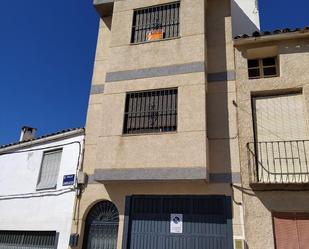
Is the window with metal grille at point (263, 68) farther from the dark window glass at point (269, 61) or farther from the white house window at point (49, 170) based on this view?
the white house window at point (49, 170)

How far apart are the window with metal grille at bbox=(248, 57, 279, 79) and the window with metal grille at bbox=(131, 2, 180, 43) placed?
265 centimetres

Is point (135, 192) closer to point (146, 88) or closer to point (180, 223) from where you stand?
point (180, 223)

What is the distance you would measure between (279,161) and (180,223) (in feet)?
10.5

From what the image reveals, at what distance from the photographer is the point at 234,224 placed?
27.9ft

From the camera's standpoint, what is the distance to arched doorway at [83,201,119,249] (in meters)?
9.44

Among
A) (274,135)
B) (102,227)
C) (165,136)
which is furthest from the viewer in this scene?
(102,227)

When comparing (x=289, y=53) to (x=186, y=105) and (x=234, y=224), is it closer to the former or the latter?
(x=186, y=105)

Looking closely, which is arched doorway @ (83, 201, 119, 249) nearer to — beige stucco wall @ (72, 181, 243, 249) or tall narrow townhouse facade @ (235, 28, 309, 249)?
beige stucco wall @ (72, 181, 243, 249)

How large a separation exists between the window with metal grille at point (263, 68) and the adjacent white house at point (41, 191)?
601 centimetres

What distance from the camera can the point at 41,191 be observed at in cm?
1143

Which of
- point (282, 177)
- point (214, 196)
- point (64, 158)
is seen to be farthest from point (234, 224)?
point (64, 158)

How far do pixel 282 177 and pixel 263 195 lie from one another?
2.47 ft

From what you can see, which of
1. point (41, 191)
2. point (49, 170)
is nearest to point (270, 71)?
point (49, 170)

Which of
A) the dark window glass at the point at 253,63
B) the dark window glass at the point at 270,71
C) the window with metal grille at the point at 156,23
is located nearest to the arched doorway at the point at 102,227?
the window with metal grille at the point at 156,23
